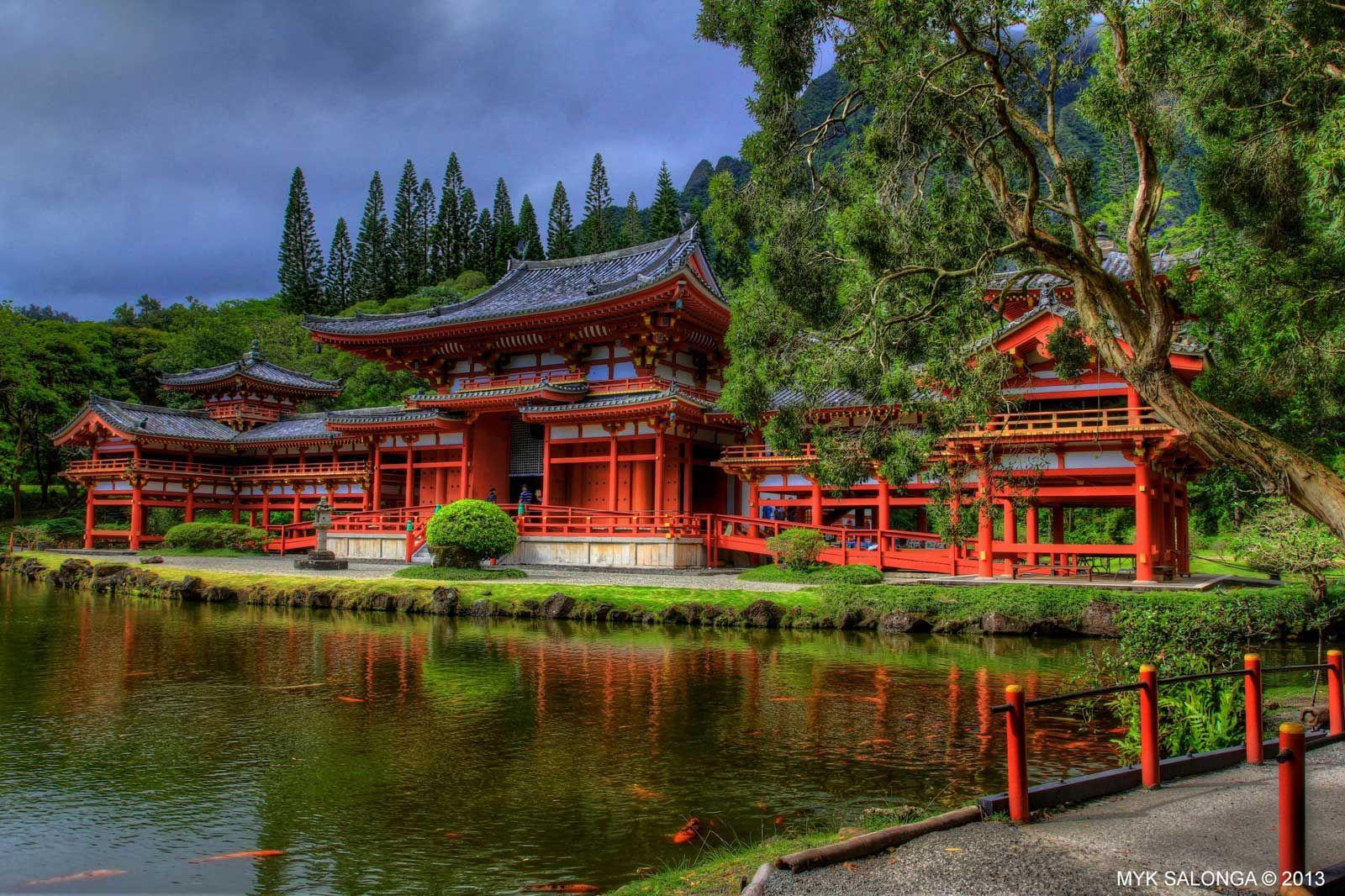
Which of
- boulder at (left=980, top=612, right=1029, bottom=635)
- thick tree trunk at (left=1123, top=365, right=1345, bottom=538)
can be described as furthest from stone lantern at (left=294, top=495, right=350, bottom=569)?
thick tree trunk at (left=1123, top=365, right=1345, bottom=538)

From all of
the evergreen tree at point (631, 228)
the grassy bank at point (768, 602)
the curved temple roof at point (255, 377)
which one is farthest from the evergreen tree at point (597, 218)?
the grassy bank at point (768, 602)

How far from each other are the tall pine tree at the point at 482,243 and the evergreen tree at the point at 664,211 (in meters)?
16.3

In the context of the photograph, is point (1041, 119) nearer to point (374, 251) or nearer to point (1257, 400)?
point (1257, 400)

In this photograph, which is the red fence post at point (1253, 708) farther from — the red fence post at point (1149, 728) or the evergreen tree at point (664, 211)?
the evergreen tree at point (664, 211)

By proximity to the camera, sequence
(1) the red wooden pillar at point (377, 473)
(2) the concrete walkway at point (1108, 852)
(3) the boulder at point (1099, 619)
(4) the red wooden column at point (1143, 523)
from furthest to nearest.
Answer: (1) the red wooden pillar at point (377, 473) → (4) the red wooden column at point (1143, 523) → (3) the boulder at point (1099, 619) → (2) the concrete walkway at point (1108, 852)

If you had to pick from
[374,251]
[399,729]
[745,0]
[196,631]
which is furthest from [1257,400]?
[374,251]

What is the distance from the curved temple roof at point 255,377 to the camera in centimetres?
4266

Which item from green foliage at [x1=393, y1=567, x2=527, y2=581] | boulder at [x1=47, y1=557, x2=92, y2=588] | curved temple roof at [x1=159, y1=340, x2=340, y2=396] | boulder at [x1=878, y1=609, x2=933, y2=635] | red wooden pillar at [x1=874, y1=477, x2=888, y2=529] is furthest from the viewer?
curved temple roof at [x1=159, y1=340, x2=340, y2=396]

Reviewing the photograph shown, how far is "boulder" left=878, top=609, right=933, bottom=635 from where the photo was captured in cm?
1728

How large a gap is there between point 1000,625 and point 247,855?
14.2 m

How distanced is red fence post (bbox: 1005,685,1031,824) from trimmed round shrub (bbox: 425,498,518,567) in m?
19.8

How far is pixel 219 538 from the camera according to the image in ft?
109

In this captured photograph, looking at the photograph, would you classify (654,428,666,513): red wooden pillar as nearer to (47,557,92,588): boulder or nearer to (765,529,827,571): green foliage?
(765,529,827,571): green foliage

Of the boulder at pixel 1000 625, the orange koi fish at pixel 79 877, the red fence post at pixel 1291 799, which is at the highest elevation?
the red fence post at pixel 1291 799
